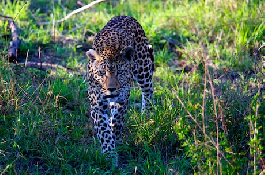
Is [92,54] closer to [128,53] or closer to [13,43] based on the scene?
[128,53]

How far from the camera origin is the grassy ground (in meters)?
4.98

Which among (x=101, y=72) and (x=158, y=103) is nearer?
(x=101, y=72)

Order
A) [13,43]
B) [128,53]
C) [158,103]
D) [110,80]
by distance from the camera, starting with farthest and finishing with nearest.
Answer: [13,43]
[158,103]
[128,53]
[110,80]

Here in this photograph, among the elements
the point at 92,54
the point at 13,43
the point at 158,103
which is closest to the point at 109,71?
the point at 92,54

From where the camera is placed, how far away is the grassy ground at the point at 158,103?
4.98 meters

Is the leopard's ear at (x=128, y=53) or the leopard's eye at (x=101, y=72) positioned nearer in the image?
the leopard's eye at (x=101, y=72)

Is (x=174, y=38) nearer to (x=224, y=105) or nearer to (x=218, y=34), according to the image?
(x=218, y=34)

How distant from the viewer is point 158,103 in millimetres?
6906

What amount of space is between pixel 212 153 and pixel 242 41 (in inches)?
179

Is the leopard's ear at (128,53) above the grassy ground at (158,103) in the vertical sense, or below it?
above

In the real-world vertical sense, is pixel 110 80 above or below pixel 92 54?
below

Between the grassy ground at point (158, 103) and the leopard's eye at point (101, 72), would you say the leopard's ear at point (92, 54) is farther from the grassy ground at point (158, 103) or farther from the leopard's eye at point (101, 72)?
the grassy ground at point (158, 103)

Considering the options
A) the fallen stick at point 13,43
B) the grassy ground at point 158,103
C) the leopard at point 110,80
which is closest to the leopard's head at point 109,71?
the leopard at point 110,80

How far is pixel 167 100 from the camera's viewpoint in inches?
253
